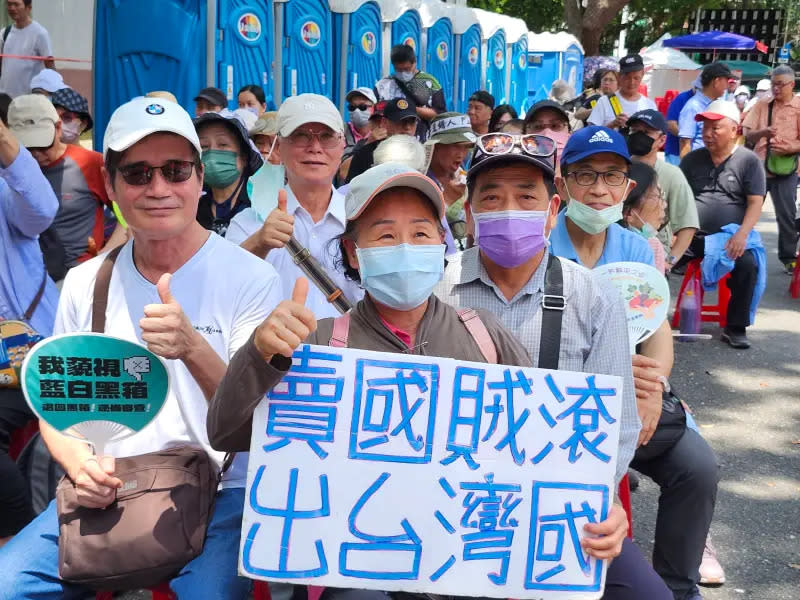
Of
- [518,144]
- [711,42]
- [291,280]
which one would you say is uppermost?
[711,42]

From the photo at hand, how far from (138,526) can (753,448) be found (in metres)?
3.94

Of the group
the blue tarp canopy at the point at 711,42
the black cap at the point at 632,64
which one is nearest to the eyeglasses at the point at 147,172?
the black cap at the point at 632,64

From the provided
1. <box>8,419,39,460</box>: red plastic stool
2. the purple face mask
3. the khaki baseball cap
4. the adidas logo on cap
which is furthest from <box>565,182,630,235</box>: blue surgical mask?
the khaki baseball cap

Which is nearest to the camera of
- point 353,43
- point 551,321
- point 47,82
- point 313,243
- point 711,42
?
point 551,321

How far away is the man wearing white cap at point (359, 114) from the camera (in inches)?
357

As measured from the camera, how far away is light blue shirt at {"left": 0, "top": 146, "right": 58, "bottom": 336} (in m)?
3.35

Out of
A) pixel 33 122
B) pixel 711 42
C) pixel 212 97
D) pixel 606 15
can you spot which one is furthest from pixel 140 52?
pixel 711 42

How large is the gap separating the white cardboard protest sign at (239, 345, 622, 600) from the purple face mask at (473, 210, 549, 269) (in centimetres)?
67

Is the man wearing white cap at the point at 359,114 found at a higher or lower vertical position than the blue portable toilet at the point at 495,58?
lower

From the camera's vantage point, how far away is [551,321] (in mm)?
2629

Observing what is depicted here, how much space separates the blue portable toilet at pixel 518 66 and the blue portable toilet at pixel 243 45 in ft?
36.1

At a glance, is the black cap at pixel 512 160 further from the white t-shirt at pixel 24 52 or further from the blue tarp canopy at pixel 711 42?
the blue tarp canopy at pixel 711 42

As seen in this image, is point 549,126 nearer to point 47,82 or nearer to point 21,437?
point 47,82

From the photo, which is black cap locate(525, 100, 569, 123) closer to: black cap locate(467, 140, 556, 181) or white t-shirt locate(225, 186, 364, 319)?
white t-shirt locate(225, 186, 364, 319)
